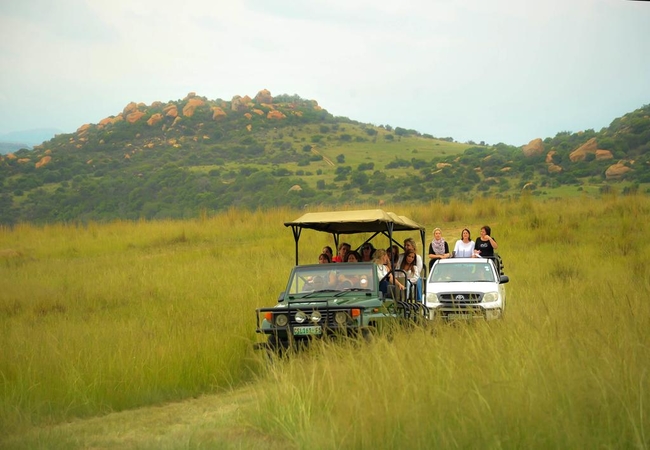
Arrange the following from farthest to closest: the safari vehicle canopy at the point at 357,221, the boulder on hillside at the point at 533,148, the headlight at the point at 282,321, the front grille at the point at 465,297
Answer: the boulder on hillside at the point at 533,148 < the front grille at the point at 465,297 < the safari vehicle canopy at the point at 357,221 < the headlight at the point at 282,321

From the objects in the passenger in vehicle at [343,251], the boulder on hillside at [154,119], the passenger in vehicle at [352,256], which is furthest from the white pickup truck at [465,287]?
the boulder on hillside at [154,119]

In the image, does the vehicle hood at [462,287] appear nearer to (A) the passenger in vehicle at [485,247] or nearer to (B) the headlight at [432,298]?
(B) the headlight at [432,298]

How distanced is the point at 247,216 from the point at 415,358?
27268 millimetres

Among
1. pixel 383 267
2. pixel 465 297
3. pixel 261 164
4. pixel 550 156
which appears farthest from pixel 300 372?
pixel 261 164

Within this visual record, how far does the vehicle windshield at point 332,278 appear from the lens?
12016mm

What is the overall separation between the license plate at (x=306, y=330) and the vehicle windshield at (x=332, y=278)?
52.5 inches

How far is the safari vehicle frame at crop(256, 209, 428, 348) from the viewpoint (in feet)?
→ 34.8

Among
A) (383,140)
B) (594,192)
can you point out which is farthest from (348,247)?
(383,140)

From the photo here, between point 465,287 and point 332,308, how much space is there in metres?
4.70

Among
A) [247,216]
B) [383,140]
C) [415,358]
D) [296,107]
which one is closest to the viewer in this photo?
[415,358]

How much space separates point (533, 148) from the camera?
6569cm

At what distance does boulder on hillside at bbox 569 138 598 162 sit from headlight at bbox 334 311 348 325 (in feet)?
165

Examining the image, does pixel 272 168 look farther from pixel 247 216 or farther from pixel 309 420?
pixel 309 420

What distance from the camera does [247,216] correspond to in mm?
34844
